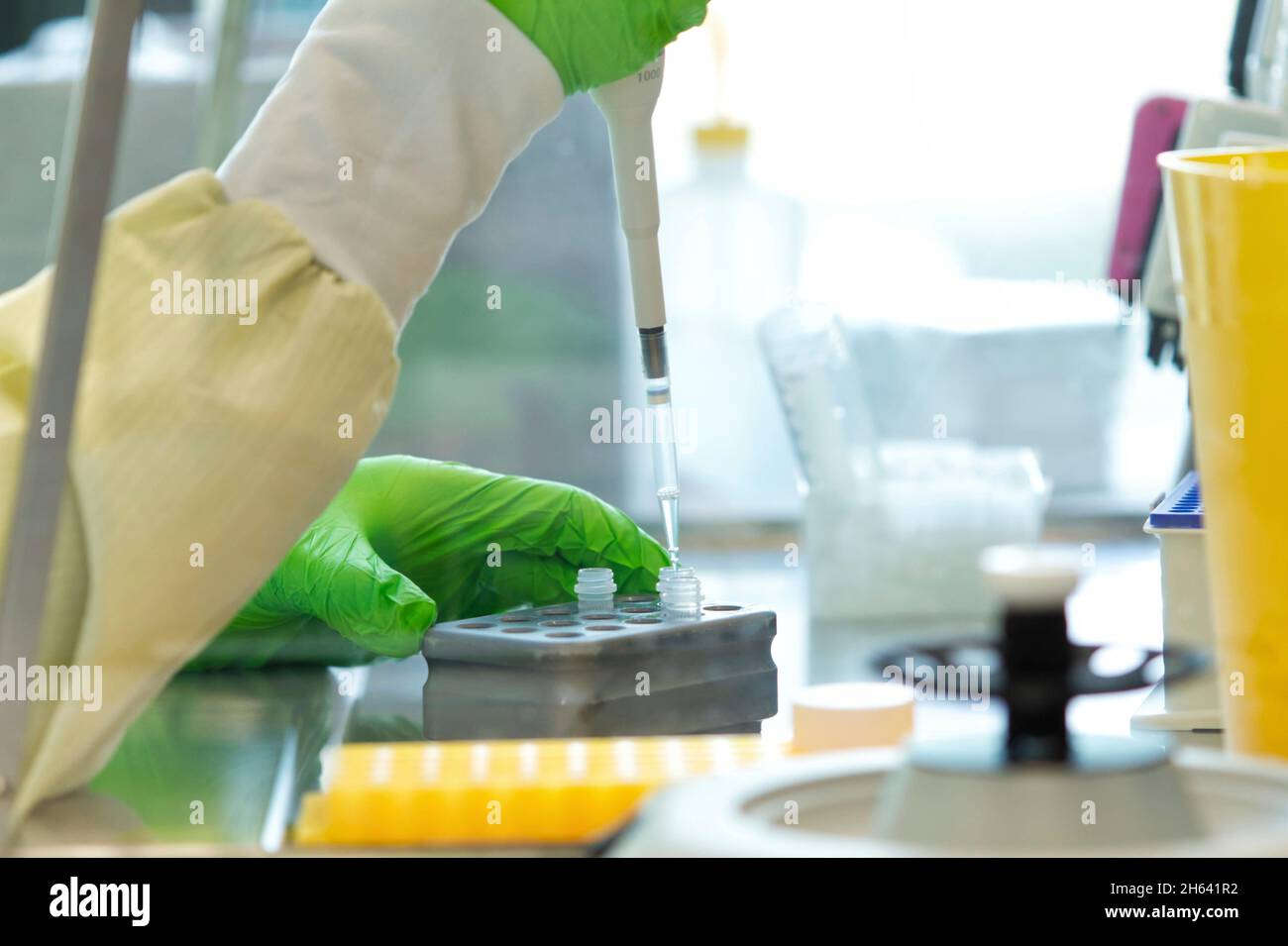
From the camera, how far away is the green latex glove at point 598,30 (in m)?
0.62

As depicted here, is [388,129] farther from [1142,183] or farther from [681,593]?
[1142,183]

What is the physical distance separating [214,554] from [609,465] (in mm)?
1279

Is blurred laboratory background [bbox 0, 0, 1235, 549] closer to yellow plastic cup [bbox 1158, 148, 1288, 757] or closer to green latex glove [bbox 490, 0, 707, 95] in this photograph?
green latex glove [bbox 490, 0, 707, 95]

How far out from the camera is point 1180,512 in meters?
0.61

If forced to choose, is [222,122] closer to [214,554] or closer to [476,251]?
[476,251]

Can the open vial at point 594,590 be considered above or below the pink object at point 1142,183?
below

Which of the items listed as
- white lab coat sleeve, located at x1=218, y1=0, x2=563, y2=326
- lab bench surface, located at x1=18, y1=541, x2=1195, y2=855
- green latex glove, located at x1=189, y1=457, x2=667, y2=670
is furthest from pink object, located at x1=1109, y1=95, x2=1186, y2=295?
white lab coat sleeve, located at x1=218, y1=0, x2=563, y2=326

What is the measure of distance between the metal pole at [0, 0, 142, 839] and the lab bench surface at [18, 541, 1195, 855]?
49 millimetres

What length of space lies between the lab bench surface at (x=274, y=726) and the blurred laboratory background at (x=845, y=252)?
2.94 ft

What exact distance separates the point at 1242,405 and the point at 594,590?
383mm

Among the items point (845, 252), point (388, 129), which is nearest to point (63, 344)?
point (388, 129)

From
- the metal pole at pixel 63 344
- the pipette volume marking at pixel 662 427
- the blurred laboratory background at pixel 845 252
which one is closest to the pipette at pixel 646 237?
the pipette volume marking at pixel 662 427

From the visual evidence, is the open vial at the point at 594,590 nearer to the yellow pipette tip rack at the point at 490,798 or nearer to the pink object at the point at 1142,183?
the yellow pipette tip rack at the point at 490,798
